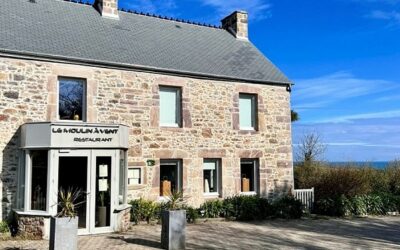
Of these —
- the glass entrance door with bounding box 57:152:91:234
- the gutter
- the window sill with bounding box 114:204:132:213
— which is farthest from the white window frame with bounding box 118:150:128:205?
the gutter

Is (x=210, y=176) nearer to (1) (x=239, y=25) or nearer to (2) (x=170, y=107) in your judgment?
(2) (x=170, y=107)

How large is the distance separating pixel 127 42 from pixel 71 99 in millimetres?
3377

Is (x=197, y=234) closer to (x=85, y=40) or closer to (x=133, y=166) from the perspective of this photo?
(x=133, y=166)

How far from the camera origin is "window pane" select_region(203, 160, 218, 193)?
15516mm

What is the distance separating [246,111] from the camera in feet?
54.4

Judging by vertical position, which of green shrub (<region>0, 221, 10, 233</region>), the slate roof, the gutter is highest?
the slate roof

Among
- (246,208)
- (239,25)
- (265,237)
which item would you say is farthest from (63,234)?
(239,25)

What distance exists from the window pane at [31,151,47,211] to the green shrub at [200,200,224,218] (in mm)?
5479

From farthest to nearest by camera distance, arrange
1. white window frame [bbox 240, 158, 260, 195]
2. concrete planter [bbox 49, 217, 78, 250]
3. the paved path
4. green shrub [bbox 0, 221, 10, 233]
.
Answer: white window frame [bbox 240, 158, 260, 195], green shrub [bbox 0, 221, 10, 233], the paved path, concrete planter [bbox 49, 217, 78, 250]

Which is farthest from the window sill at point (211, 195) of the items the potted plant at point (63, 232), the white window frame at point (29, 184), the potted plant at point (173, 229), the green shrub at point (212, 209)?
the potted plant at point (63, 232)

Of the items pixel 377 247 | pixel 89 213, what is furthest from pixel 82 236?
pixel 377 247

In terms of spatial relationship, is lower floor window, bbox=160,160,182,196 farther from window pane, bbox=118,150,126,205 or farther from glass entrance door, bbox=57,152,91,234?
glass entrance door, bbox=57,152,91,234

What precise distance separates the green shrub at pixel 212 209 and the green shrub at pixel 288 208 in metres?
2.14

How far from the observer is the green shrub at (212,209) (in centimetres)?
1466
